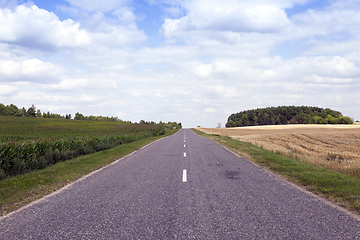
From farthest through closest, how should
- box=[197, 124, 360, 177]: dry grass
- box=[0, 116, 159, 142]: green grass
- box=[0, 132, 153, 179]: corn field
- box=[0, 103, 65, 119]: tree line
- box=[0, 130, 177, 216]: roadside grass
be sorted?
box=[0, 103, 65, 119]: tree line → box=[0, 116, 159, 142]: green grass → box=[197, 124, 360, 177]: dry grass → box=[0, 132, 153, 179]: corn field → box=[0, 130, 177, 216]: roadside grass

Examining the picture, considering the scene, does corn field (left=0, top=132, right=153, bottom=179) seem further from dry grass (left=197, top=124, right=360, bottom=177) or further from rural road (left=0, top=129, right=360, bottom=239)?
dry grass (left=197, top=124, right=360, bottom=177)

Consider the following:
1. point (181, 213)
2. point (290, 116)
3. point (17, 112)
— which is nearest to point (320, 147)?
point (181, 213)

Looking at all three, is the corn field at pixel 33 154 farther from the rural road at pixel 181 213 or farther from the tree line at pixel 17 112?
the tree line at pixel 17 112

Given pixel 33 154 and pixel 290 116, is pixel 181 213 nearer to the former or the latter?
pixel 33 154

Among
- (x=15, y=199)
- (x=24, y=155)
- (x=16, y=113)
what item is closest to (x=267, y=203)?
(x=15, y=199)

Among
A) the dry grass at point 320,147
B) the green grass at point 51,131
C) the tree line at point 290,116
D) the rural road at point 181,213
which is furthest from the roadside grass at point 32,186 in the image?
the tree line at point 290,116

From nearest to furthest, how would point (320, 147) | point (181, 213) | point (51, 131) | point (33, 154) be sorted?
point (181, 213), point (33, 154), point (320, 147), point (51, 131)

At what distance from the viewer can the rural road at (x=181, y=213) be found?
430cm

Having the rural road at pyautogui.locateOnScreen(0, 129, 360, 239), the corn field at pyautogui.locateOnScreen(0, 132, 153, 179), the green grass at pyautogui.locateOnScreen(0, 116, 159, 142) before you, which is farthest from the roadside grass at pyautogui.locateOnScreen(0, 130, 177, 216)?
the green grass at pyautogui.locateOnScreen(0, 116, 159, 142)

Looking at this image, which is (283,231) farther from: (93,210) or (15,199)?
(15,199)

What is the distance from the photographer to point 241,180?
8.65 meters

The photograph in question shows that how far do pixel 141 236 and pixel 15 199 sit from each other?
4764 mm

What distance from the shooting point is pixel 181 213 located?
207 inches

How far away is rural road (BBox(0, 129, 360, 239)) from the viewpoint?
4.30 meters
